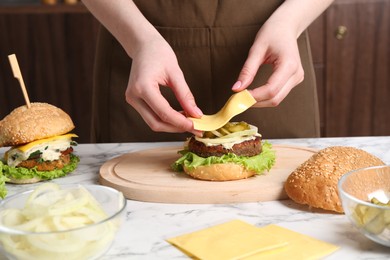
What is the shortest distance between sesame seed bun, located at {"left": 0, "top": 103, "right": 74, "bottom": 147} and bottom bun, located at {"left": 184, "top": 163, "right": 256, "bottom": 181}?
0.44 metres

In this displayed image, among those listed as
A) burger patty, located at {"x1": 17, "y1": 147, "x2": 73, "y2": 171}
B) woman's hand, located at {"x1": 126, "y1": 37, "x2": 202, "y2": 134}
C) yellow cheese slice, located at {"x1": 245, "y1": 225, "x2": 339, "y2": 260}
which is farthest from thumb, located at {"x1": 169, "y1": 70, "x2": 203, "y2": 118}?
yellow cheese slice, located at {"x1": 245, "y1": 225, "x2": 339, "y2": 260}

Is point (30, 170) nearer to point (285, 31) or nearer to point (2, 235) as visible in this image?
point (2, 235)

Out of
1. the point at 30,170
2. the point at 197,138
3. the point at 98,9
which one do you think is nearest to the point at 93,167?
the point at 30,170

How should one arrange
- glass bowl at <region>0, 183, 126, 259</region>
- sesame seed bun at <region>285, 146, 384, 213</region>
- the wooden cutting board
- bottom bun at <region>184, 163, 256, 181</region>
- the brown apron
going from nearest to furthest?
glass bowl at <region>0, 183, 126, 259</region> < sesame seed bun at <region>285, 146, 384, 213</region> < the wooden cutting board < bottom bun at <region>184, 163, 256, 181</region> < the brown apron

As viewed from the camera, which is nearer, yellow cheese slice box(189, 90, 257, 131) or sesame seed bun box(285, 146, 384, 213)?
sesame seed bun box(285, 146, 384, 213)

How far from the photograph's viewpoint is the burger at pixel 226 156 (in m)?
1.56

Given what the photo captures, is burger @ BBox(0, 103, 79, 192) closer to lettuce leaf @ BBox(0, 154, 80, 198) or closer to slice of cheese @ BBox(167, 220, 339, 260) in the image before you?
lettuce leaf @ BBox(0, 154, 80, 198)

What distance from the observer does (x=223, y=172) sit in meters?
1.56

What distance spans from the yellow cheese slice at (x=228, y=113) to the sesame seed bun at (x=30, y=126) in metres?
0.41

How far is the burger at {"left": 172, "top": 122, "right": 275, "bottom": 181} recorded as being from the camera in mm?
1562

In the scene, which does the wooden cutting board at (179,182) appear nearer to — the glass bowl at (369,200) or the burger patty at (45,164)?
the burger patty at (45,164)

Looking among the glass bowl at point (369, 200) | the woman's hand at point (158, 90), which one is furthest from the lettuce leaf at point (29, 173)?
the glass bowl at point (369, 200)

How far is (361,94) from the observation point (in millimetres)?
3914

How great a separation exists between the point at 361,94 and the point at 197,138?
255 centimetres
